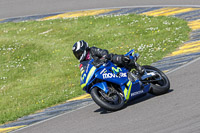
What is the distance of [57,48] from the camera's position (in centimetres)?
1580

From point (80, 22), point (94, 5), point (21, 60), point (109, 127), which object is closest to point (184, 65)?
point (109, 127)

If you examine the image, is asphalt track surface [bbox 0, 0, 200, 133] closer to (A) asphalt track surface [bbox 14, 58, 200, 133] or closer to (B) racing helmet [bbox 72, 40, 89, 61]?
(A) asphalt track surface [bbox 14, 58, 200, 133]

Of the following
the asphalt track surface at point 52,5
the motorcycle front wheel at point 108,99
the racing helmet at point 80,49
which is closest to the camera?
the motorcycle front wheel at point 108,99

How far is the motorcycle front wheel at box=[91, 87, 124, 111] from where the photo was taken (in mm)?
7866

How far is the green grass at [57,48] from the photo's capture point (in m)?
11.4

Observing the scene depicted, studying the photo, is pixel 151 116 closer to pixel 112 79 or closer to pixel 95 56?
pixel 112 79

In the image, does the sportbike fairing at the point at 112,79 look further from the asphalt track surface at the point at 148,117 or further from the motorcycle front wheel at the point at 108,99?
the asphalt track surface at the point at 148,117

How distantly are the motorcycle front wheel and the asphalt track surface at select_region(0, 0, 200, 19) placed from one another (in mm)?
10206

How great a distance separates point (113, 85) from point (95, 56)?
69 centimetres

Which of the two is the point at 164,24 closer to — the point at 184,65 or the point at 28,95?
the point at 184,65

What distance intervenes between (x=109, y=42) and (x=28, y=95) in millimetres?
4452

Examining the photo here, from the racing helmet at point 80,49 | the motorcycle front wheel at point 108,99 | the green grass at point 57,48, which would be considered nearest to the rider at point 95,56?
the racing helmet at point 80,49

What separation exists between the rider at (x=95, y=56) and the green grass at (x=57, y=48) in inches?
90.4

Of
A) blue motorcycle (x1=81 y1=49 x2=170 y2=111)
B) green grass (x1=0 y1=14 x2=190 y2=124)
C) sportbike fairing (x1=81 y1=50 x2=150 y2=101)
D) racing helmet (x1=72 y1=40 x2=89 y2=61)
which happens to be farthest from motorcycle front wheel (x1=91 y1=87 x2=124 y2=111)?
green grass (x1=0 y1=14 x2=190 y2=124)
